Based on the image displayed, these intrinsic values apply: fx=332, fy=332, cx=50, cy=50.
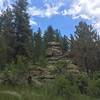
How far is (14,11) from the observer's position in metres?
61.5

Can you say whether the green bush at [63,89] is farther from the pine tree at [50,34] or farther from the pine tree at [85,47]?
the pine tree at [50,34]

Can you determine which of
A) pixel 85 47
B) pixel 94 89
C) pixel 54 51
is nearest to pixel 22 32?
pixel 85 47

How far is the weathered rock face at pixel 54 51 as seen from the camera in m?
79.4

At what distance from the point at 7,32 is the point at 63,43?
126ft

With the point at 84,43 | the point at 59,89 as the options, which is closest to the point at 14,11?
the point at 84,43

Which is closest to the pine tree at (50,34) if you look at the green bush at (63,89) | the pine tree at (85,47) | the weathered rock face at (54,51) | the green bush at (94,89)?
the weathered rock face at (54,51)

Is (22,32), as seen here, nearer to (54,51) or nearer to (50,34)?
(54,51)

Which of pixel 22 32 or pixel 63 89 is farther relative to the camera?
pixel 22 32

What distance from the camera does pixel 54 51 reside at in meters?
82.0

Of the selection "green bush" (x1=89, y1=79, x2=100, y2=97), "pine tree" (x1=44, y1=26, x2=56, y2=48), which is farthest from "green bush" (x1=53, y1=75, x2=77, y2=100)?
"pine tree" (x1=44, y1=26, x2=56, y2=48)

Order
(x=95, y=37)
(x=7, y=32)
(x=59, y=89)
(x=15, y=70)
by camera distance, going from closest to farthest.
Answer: (x=59, y=89)
(x=15, y=70)
(x=7, y=32)
(x=95, y=37)

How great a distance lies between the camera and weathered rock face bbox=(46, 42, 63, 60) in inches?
3125

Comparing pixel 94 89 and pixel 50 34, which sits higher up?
pixel 50 34

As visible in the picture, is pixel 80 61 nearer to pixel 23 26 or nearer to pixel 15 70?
pixel 23 26
